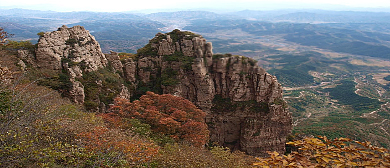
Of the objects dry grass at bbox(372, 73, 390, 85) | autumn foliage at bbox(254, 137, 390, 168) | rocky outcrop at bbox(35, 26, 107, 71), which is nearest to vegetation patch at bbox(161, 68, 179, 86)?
rocky outcrop at bbox(35, 26, 107, 71)

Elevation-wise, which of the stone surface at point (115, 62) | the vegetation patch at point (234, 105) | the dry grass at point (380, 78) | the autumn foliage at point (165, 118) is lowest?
the dry grass at point (380, 78)

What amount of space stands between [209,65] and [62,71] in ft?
62.4

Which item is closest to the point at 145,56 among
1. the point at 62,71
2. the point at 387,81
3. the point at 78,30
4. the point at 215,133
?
the point at 78,30

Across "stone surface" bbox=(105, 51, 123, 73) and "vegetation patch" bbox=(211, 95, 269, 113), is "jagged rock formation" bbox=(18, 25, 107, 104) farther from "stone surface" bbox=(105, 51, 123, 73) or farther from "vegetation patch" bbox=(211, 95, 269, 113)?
"vegetation patch" bbox=(211, 95, 269, 113)

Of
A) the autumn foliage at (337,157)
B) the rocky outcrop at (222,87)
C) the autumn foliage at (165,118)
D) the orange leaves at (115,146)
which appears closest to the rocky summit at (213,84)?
the rocky outcrop at (222,87)

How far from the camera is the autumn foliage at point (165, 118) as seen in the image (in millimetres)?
24141

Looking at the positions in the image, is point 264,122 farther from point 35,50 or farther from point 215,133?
point 35,50

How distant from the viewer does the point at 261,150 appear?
34.3 meters

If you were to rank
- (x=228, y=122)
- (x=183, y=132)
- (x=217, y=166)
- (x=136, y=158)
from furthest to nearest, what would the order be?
(x=228, y=122), (x=183, y=132), (x=217, y=166), (x=136, y=158)

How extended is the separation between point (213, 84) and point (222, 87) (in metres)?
1.37

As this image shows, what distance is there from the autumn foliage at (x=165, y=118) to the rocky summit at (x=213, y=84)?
613cm

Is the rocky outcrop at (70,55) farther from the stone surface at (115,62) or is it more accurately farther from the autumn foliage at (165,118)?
the autumn foliage at (165,118)

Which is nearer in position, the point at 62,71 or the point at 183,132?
the point at 183,132

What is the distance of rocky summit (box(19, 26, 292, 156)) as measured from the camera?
33.5 metres
